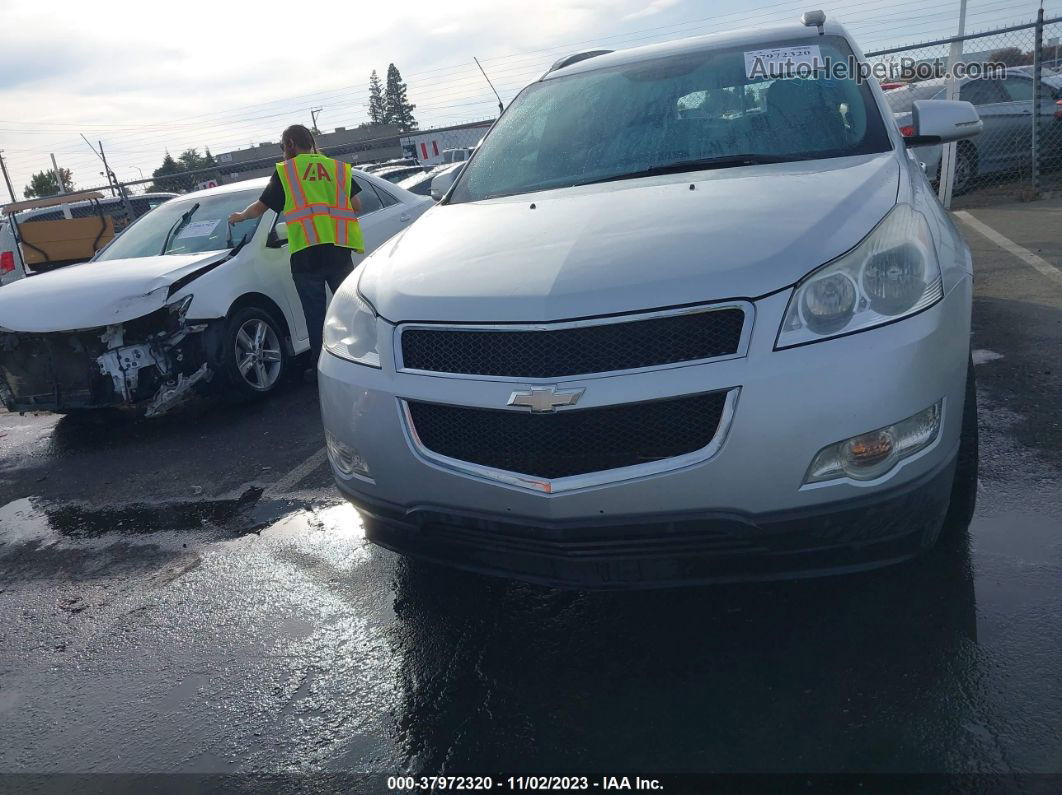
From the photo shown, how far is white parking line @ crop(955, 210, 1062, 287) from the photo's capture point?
7114mm

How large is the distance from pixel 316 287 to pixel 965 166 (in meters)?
10.1

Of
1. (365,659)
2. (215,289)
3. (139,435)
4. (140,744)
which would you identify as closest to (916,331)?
(365,659)

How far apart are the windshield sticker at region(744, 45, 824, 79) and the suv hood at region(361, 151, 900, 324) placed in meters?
0.79

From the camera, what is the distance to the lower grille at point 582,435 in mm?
2236

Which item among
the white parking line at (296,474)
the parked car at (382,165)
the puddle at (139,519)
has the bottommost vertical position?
the puddle at (139,519)

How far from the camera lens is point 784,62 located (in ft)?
12.2

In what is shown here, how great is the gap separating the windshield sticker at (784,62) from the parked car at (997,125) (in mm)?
9518

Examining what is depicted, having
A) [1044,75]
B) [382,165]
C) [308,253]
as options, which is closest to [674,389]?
[308,253]

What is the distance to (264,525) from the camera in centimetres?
410

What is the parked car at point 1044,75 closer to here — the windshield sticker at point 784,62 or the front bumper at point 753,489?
the windshield sticker at point 784,62

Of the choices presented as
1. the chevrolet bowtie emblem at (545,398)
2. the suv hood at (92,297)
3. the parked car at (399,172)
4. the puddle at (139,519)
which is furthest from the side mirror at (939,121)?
the parked car at (399,172)

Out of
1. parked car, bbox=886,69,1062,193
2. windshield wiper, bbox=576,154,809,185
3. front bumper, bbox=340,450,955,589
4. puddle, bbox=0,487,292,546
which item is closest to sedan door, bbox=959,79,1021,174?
parked car, bbox=886,69,1062,193

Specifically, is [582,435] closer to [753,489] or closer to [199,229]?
→ [753,489]

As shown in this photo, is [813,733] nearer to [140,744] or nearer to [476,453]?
[476,453]
